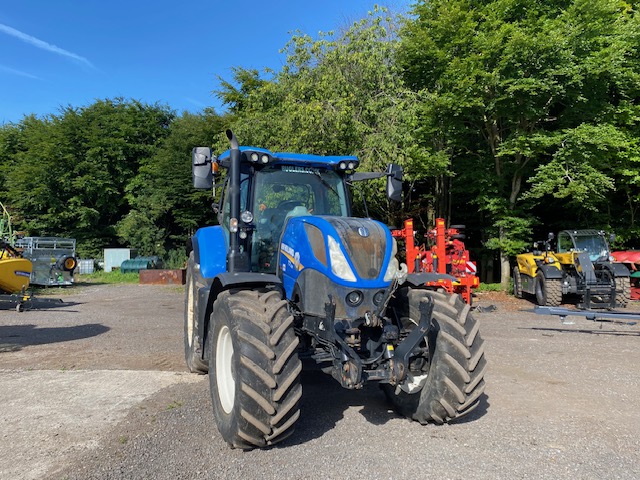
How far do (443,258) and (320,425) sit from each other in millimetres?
8077

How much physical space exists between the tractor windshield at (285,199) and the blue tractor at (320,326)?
0.03 m

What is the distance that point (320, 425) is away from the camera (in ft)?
13.7

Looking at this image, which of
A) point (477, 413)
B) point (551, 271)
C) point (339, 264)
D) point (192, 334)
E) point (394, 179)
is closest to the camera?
point (339, 264)

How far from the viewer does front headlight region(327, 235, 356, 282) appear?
3.77m

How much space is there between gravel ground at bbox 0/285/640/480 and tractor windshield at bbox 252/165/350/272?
1.60 metres

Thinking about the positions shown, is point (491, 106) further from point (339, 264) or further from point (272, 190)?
point (339, 264)

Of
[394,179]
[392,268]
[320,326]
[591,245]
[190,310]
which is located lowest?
[190,310]

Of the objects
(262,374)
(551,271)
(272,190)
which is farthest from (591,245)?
(262,374)

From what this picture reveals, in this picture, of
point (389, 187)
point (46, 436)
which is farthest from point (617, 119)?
point (46, 436)

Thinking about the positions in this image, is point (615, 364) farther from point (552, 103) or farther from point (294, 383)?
point (552, 103)

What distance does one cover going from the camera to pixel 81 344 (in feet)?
26.2

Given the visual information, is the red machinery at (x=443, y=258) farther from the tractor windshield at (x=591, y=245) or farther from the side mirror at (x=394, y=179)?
the side mirror at (x=394, y=179)

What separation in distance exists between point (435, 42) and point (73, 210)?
Answer: 23944mm

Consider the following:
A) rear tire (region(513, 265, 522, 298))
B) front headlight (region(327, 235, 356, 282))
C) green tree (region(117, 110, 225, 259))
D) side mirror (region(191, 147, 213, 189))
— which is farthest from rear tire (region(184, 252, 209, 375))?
green tree (region(117, 110, 225, 259))
